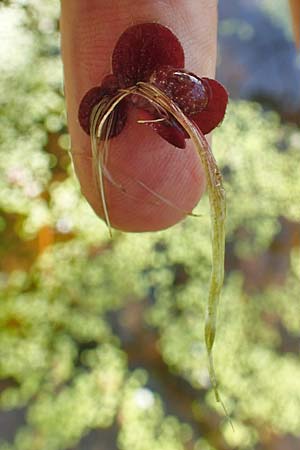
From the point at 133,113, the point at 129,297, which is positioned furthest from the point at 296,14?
the point at 129,297

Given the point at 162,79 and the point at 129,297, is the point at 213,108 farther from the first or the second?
the point at 129,297

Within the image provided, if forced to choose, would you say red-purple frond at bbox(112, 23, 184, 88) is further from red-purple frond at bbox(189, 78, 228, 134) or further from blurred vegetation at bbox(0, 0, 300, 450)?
blurred vegetation at bbox(0, 0, 300, 450)

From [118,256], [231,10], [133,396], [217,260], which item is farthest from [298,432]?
[217,260]

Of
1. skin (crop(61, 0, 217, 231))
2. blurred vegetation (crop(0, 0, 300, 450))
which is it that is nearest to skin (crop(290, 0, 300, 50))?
skin (crop(61, 0, 217, 231))

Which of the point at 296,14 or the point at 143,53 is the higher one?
the point at 143,53

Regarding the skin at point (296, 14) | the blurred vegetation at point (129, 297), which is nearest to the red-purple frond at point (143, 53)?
the skin at point (296, 14)

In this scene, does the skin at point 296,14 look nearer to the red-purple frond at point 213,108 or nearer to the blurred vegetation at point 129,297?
the red-purple frond at point 213,108
